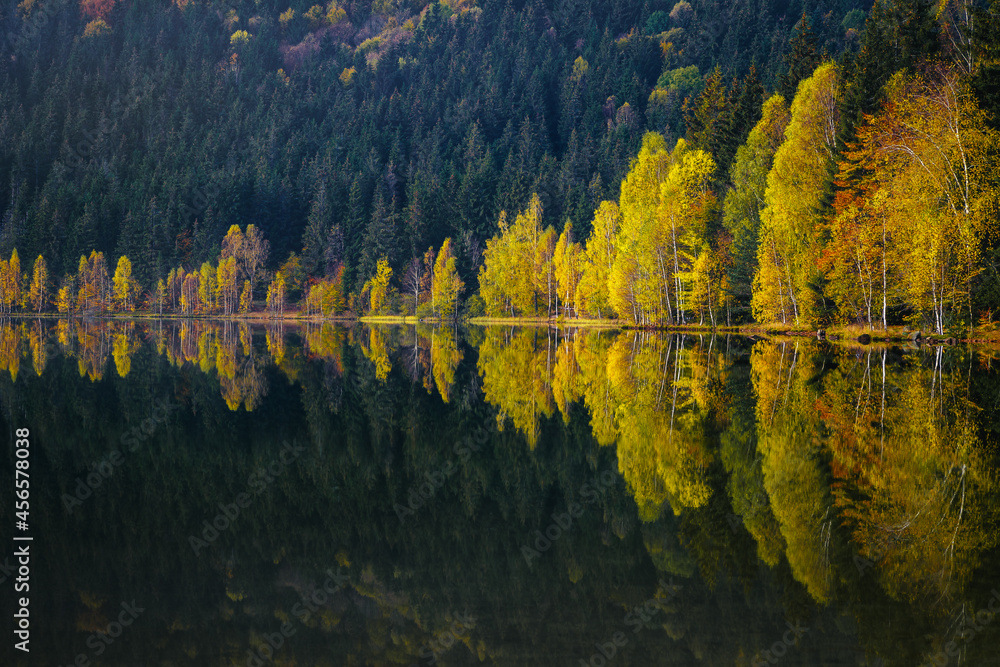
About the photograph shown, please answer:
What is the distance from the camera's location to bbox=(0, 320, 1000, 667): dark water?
621 cm

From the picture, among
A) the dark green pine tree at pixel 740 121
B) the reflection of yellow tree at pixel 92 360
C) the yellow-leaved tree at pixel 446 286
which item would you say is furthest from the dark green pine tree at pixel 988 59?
the yellow-leaved tree at pixel 446 286

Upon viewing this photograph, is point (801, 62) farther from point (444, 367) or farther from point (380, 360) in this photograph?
point (444, 367)

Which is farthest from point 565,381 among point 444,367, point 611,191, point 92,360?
point 611,191

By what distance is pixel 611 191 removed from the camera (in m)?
114

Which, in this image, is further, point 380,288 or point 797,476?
point 380,288

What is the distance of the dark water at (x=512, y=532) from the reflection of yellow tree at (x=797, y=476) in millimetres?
→ 51

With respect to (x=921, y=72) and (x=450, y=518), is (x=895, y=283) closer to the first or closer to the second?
(x=921, y=72)

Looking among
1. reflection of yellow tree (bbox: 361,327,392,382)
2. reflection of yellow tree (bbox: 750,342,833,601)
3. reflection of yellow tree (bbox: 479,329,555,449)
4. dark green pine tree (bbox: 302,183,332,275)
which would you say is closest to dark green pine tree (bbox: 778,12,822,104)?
reflection of yellow tree (bbox: 479,329,555,449)

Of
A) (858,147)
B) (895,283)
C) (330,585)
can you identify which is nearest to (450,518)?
(330,585)

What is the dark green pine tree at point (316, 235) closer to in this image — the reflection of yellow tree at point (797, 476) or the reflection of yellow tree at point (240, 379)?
the reflection of yellow tree at point (240, 379)

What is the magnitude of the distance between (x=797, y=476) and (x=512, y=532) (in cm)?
470

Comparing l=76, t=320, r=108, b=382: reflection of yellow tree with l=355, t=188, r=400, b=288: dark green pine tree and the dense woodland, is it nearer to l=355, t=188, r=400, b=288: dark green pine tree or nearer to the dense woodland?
the dense woodland

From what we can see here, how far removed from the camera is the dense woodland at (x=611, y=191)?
38031mm

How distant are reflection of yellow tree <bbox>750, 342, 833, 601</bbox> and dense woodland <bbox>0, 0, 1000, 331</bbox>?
2040 centimetres
